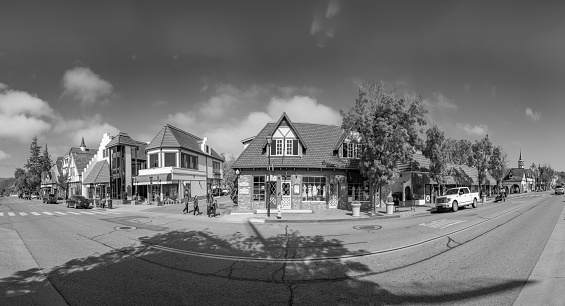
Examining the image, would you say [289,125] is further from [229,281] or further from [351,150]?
[229,281]

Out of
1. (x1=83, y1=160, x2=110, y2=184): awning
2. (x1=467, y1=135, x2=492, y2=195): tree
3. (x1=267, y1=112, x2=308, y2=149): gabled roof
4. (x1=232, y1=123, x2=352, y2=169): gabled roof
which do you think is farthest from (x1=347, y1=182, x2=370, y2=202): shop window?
(x1=83, y1=160, x2=110, y2=184): awning

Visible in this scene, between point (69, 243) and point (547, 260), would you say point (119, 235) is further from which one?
point (547, 260)

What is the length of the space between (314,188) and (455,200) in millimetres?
12125

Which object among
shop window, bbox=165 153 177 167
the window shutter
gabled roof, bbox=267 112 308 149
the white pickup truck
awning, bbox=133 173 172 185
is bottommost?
the white pickup truck

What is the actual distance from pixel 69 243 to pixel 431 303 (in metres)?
12.4

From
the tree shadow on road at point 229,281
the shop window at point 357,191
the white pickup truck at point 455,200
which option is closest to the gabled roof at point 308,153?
the shop window at point 357,191

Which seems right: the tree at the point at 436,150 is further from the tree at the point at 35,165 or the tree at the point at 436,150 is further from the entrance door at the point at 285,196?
the tree at the point at 35,165

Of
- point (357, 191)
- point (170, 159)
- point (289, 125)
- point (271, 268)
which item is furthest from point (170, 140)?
point (271, 268)

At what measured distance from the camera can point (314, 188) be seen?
2402 centimetres

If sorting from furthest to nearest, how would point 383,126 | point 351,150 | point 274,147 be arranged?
point 351,150 < point 274,147 < point 383,126

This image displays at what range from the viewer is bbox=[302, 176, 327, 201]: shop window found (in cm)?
2384

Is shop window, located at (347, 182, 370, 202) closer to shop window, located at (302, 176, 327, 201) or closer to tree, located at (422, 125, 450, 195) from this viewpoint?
shop window, located at (302, 176, 327, 201)

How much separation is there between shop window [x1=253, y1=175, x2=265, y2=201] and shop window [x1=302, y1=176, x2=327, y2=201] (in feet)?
11.6

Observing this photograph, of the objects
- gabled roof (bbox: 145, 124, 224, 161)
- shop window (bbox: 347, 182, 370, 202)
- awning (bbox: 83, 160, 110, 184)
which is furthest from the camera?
awning (bbox: 83, 160, 110, 184)
